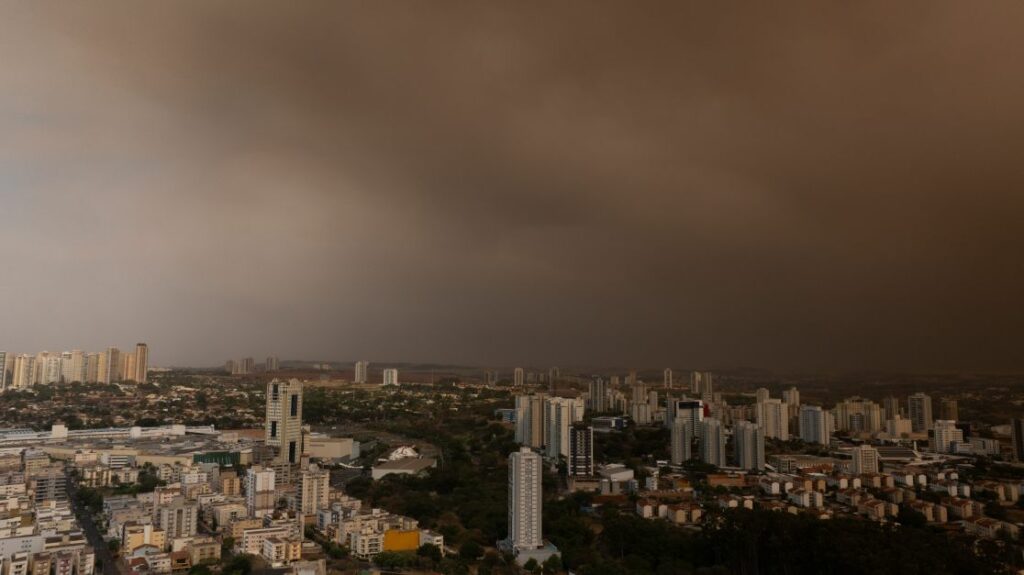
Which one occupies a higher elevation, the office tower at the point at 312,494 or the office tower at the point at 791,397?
the office tower at the point at 791,397

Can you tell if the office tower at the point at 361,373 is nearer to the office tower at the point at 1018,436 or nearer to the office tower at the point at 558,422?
the office tower at the point at 558,422

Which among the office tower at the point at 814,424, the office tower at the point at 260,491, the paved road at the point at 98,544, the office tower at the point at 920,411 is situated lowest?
the paved road at the point at 98,544

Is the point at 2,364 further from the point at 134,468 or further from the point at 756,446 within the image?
the point at 756,446

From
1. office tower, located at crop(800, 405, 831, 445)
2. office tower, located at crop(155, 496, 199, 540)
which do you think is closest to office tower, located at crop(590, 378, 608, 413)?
office tower, located at crop(800, 405, 831, 445)

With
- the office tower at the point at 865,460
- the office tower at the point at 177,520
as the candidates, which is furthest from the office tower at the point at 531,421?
the office tower at the point at 177,520

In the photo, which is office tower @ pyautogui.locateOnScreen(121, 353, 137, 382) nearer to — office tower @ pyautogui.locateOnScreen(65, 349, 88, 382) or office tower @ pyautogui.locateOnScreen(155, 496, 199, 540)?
office tower @ pyautogui.locateOnScreen(65, 349, 88, 382)

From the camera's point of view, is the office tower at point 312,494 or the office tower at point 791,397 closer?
the office tower at point 312,494

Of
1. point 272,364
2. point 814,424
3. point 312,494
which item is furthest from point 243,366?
point 814,424
